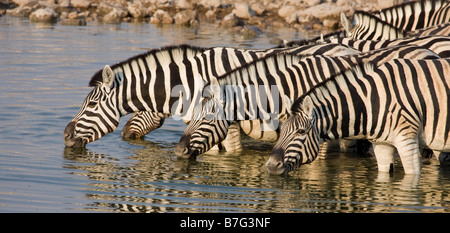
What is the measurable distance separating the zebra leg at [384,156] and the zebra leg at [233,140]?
2395 mm

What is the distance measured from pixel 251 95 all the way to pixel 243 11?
65.3 feet

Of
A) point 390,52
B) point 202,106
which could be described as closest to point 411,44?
point 390,52

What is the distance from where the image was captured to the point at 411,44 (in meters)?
11.8

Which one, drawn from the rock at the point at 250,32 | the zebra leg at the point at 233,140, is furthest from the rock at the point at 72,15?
the zebra leg at the point at 233,140

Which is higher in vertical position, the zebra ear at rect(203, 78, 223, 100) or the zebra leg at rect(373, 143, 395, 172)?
the zebra ear at rect(203, 78, 223, 100)

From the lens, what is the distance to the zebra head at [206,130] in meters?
11.0

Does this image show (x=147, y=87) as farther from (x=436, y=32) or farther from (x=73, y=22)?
(x=73, y=22)

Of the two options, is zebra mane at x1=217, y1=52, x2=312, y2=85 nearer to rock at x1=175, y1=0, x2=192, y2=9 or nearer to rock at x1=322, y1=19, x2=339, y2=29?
rock at x1=322, y1=19, x2=339, y2=29

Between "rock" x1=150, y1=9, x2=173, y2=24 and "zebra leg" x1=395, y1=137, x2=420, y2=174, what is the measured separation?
2216cm

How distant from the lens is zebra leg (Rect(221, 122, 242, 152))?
12.0m

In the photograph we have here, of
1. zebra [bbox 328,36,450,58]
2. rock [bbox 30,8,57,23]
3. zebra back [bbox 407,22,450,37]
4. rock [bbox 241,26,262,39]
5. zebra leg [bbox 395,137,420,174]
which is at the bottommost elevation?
zebra leg [bbox 395,137,420,174]

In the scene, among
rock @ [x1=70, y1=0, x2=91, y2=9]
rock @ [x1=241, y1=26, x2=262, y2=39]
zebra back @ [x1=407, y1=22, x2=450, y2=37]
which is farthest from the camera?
rock @ [x1=70, y1=0, x2=91, y2=9]

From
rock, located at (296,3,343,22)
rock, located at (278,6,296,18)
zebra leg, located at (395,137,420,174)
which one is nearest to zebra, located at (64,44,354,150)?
zebra leg, located at (395,137,420,174)

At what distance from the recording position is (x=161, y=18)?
31.3 meters
